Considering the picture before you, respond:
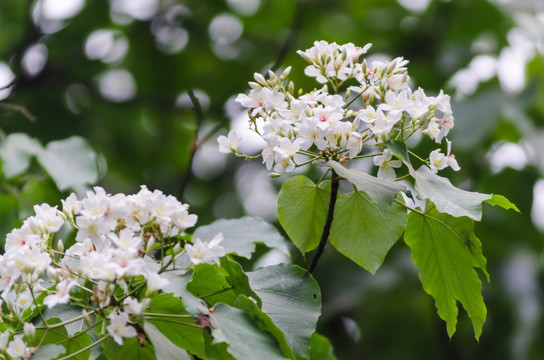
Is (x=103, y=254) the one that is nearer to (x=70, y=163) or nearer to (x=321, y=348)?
(x=321, y=348)

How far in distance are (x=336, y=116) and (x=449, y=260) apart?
512 mm

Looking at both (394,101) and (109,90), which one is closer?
(394,101)

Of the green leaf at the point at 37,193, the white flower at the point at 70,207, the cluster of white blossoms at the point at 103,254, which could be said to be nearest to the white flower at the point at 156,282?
the cluster of white blossoms at the point at 103,254

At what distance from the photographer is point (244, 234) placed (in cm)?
219

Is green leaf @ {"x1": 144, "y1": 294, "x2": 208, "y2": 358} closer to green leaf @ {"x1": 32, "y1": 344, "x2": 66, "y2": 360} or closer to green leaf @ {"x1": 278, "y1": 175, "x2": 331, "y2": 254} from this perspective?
green leaf @ {"x1": 32, "y1": 344, "x2": 66, "y2": 360}

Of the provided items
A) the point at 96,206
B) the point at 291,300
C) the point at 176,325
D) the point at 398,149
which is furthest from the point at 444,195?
the point at 96,206

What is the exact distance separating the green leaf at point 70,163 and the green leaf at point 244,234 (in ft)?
2.63

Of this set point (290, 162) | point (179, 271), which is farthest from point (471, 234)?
point (179, 271)

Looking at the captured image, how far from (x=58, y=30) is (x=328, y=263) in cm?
247

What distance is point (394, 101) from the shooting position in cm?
167

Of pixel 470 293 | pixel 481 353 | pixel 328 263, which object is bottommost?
pixel 481 353

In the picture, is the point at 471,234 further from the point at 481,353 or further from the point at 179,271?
the point at 481,353

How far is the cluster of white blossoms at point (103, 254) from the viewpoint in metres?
1.36

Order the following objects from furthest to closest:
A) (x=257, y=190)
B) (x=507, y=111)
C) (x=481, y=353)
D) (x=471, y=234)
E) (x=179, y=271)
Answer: (x=257, y=190)
(x=481, y=353)
(x=507, y=111)
(x=471, y=234)
(x=179, y=271)
